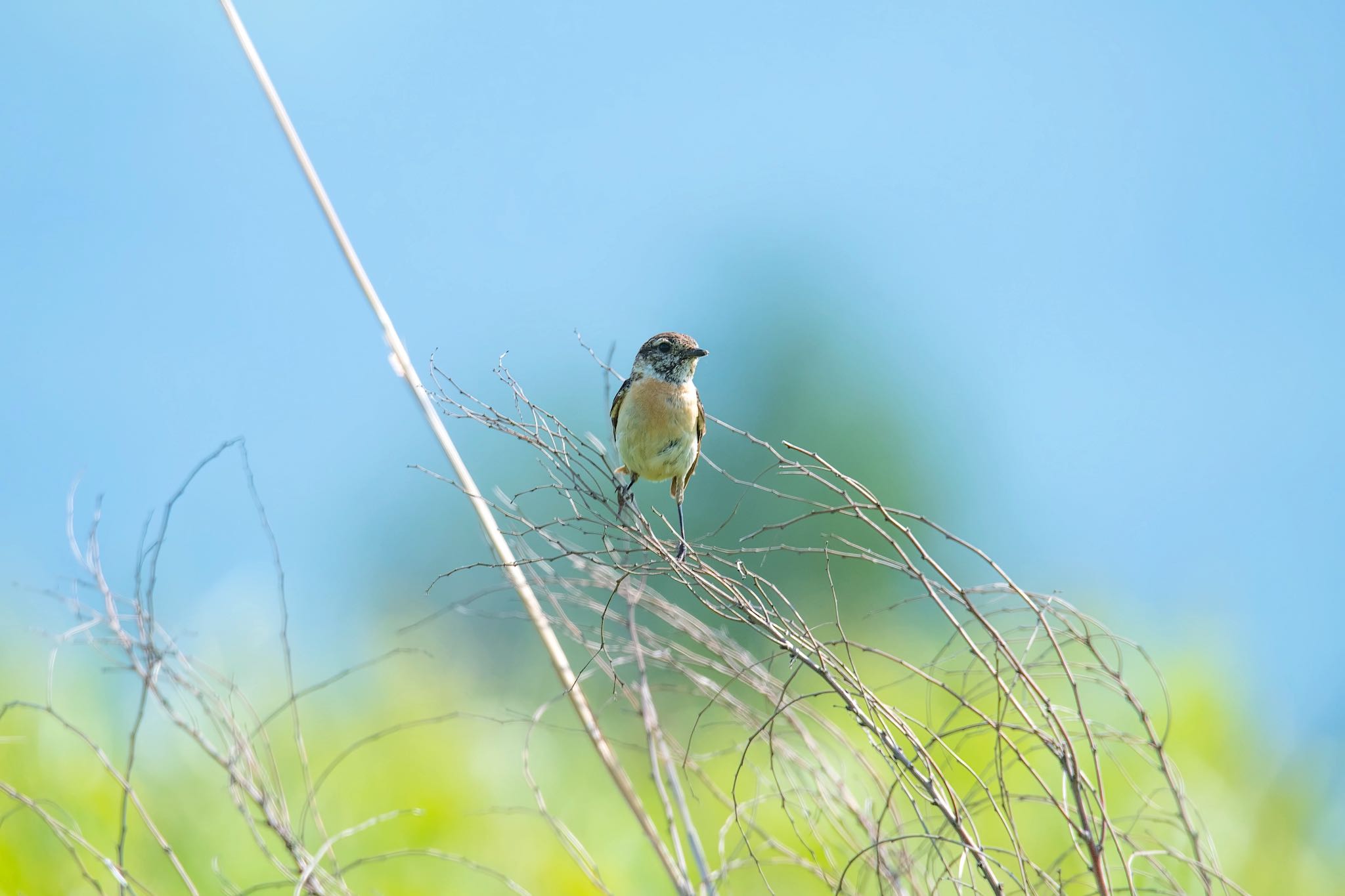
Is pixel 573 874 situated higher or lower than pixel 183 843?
lower

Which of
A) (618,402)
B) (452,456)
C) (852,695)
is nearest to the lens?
(852,695)

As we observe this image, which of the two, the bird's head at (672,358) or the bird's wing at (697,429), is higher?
the bird's head at (672,358)

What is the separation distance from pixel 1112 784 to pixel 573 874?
2.54 m

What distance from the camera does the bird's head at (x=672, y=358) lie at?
2.71 metres

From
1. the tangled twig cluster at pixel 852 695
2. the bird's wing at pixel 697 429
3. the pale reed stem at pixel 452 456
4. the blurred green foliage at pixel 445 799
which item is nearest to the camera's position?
the tangled twig cluster at pixel 852 695

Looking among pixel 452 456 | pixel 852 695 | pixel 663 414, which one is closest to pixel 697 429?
pixel 663 414

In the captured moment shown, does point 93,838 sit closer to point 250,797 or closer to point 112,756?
point 112,756

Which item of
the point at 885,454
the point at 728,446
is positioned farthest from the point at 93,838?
the point at 885,454

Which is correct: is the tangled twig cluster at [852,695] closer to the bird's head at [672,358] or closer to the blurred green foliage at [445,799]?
the bird's head at [672,358]

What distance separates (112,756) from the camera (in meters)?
4.46

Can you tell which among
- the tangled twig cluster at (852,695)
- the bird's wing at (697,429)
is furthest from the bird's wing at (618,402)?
the tangled twig cluster at (852,695)

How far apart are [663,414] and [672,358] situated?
6.2 inches

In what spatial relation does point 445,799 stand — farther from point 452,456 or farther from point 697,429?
point 452,456

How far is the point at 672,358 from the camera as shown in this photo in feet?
8.95
